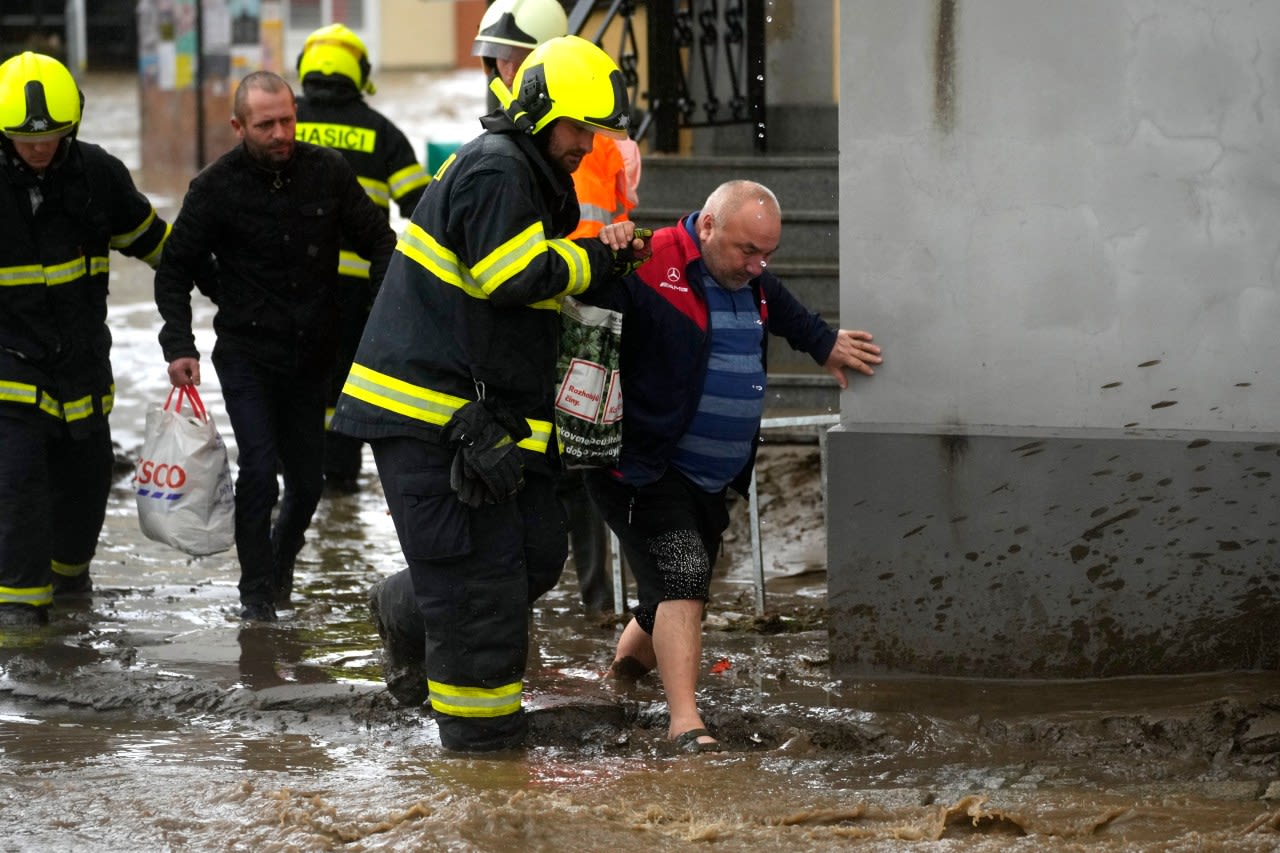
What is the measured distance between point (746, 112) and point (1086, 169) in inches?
187

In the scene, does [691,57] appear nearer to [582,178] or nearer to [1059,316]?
[582,178]

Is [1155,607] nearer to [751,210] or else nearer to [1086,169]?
[1086,169]

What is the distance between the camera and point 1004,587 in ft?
16.9

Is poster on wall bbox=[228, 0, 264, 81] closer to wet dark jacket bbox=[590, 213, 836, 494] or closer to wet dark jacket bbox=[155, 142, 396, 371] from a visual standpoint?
wet dark jacket bbox=[155, 142, 396, 371]

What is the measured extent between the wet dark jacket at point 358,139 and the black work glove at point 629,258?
317 centimetres

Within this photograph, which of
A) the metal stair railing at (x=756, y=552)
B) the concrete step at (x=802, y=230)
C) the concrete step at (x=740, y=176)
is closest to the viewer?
the metal stair railing at (x=756, y=552)

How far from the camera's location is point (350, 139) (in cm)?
773

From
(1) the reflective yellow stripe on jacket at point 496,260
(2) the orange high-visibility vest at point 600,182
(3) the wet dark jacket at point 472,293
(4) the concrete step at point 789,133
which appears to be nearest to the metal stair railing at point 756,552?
(2) the orange high-visibility vest at point 600,182

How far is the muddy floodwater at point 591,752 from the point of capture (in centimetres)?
402

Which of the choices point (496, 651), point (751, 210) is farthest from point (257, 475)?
point (751, 210)

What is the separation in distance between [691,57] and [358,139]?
2.71m

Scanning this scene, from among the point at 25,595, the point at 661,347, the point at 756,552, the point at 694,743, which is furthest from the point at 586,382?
the point at 25,595

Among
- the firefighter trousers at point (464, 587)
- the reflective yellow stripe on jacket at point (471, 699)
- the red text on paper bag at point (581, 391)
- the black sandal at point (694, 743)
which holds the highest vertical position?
the red text on paper bag at point (581, 391)

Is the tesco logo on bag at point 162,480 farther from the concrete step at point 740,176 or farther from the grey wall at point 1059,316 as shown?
the concrete step at point 740,176
